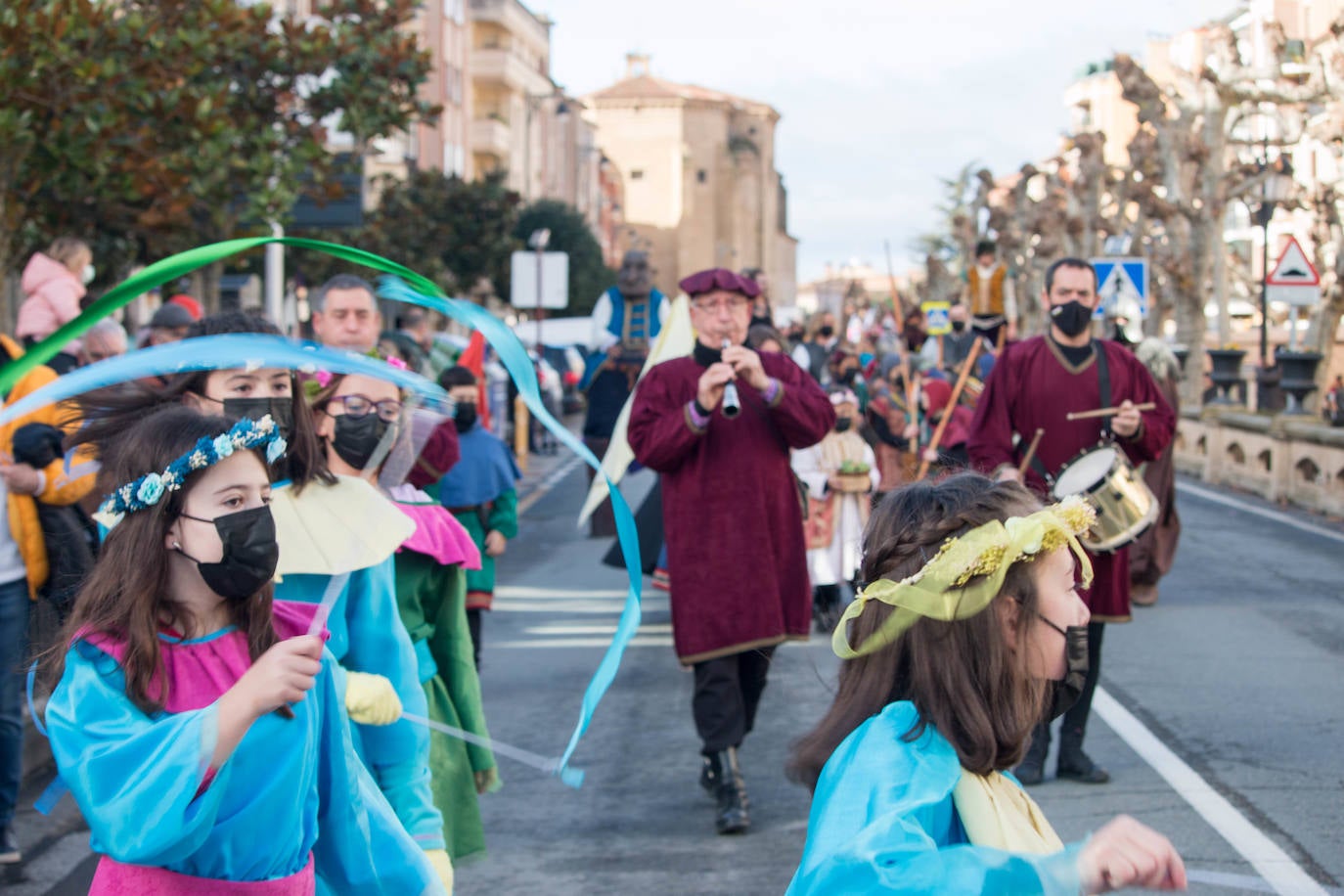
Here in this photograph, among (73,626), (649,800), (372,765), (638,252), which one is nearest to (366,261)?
(73,626)

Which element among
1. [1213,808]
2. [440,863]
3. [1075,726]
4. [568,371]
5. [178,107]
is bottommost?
[1213,808]

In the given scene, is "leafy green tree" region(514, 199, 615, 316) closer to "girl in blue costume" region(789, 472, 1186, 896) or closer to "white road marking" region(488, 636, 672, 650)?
"white road marking" region(488, 636, 672, 650)

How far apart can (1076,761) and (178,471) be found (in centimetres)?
439

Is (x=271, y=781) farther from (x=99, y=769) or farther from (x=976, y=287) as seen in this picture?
(x=976, y=287)

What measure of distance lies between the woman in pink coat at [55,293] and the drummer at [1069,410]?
13.7 ft

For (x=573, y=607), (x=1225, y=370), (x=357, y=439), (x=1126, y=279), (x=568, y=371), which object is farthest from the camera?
(x=568, y=371)

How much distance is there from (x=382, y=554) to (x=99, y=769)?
126 cm

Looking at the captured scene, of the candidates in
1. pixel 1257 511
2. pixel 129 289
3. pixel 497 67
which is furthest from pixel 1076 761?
pixel 497 67

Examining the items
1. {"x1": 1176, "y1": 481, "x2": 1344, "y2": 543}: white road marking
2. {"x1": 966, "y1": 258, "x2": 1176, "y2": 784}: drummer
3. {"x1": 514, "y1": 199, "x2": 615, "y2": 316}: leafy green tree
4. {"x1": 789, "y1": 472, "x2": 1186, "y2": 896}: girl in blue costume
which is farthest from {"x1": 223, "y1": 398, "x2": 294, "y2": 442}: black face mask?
{"x1": 514, "y1": 199, "x2": 615, "y2": 316}: leafy green tree

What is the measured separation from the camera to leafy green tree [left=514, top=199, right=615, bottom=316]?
58.6m

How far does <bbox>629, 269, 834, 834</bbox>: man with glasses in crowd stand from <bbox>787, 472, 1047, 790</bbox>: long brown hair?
325 cm

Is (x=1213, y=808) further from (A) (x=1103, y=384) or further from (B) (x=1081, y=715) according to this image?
(A) (x=1103, y=384)

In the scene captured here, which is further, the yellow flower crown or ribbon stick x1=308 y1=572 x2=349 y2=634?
ribbon stick x1=308 y1=572 x2=349 y2=634

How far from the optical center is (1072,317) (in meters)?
6.52
